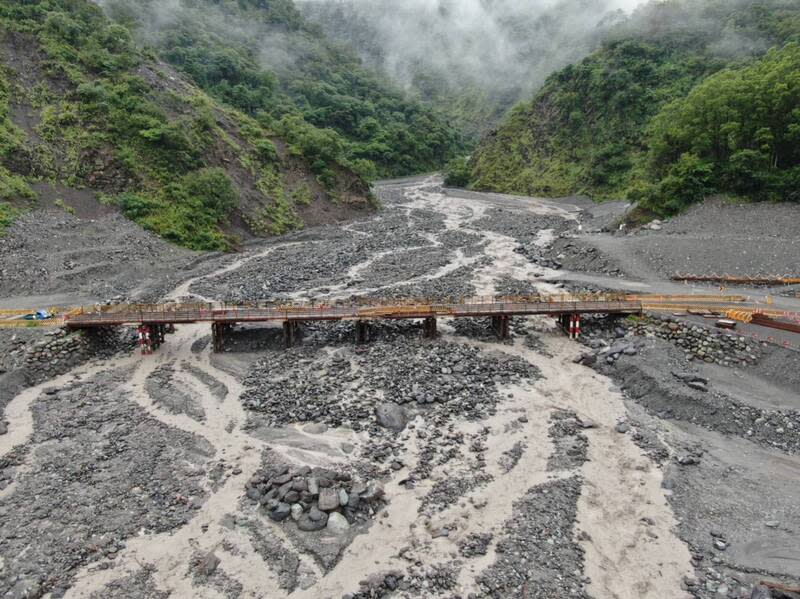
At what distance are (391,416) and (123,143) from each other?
56536 millimetres

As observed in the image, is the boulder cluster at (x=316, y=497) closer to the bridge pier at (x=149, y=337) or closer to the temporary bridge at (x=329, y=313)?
the temporary bridge at (x=329, y=313)


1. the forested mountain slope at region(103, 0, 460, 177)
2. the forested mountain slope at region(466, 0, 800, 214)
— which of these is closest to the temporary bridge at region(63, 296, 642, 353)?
the forested mountain slope at region(466, 0, 800, 214)

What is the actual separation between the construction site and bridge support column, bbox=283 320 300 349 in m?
0.17

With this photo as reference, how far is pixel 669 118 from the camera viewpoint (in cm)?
6788

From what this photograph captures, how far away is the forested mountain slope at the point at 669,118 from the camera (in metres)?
56.7

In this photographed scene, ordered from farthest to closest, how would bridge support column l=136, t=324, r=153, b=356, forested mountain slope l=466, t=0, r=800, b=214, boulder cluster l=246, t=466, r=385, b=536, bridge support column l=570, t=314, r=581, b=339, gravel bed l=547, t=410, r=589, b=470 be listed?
forested mountain slope l=466, t=0, r=800, b=214, bridge support column l=570, t=314, r=581, b=339, bridge support column l=136, t=324, r=153, b=356, gravel bed l=547, t=410, r=589, b=470, boulder cluster l=246, t=466, r=385, b=536

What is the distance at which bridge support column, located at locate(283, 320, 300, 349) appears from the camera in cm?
3725

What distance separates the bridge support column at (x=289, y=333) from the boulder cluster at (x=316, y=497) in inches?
597

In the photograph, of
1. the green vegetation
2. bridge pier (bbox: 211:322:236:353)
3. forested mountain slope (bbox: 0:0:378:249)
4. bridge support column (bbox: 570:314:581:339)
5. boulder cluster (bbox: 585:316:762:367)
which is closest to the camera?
boulder cluster (bbox: 585:316:762:367)

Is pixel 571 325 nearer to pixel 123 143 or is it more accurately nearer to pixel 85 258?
pixel 85 258

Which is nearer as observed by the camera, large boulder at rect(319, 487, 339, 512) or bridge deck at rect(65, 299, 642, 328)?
large boulder at rect(319, 487, 339, 512)

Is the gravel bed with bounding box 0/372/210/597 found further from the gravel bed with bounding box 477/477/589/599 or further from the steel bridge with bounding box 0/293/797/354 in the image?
the gravel bed with bounding box 477/477/589/599

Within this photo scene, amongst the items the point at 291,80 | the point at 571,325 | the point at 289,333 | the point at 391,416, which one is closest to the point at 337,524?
the point at 391,416

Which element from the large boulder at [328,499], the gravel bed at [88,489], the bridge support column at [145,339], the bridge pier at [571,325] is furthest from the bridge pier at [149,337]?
the bridge pier at [571,325]
